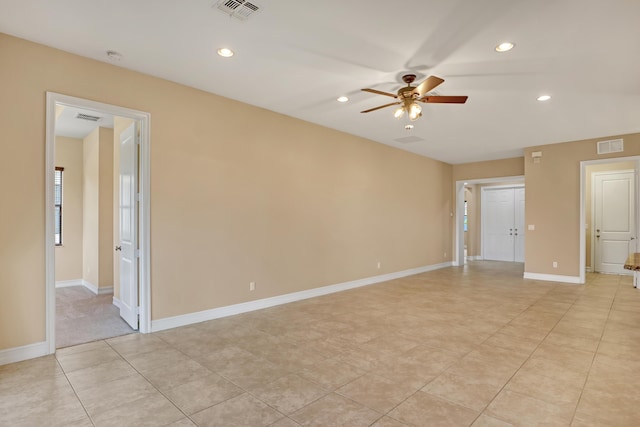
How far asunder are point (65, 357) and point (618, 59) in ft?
20.4

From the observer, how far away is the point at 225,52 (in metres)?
3.22

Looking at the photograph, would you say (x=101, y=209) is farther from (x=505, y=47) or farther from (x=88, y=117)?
(x=505, y=47)

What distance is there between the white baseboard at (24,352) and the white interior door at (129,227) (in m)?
0.88

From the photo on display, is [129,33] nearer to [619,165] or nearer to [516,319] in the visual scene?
[516,319]

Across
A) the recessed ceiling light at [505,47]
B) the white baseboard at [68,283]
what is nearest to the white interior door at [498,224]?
the recessed ceiling light at [505,47]

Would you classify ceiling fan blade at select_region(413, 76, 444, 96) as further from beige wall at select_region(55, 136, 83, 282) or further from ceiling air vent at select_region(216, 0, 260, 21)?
beige wall at select_region(55, 136, 83, 282)

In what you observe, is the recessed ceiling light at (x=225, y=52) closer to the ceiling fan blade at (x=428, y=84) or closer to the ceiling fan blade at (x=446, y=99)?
the ceiling fan blade at (x=428, y=84)

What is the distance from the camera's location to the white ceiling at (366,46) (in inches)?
101

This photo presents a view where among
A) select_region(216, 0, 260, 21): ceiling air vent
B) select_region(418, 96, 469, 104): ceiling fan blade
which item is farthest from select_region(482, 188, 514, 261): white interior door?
select_region(216, 0, 260, 21): ceiling air vent

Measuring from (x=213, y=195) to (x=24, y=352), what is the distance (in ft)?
7.91

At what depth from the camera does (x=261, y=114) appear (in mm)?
4848

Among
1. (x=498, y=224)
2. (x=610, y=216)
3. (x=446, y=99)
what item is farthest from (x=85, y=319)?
(x=498, y=224)

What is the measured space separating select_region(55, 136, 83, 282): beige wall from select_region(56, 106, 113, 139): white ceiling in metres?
0.30

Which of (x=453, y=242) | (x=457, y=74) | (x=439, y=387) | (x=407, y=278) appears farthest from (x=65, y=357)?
(x=453, y=242)
